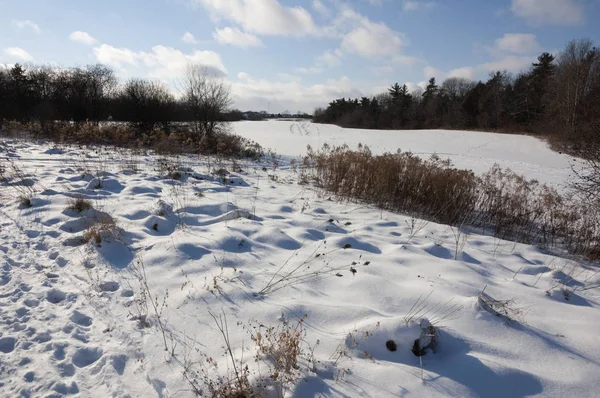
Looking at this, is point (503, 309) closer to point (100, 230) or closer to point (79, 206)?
point (100, 230)

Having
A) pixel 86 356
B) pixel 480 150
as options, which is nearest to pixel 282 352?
pixel 86 356

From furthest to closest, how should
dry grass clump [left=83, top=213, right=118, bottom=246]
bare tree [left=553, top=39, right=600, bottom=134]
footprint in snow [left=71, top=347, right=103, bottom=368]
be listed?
bare tree [left=553, top=39, right=600, bottom=134], dry grass clump [left=83, top=213, right=118, bottom=246], footprint in snow [left=71, top=347, right=103, bottom=368]

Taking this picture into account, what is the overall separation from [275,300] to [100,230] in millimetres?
2459

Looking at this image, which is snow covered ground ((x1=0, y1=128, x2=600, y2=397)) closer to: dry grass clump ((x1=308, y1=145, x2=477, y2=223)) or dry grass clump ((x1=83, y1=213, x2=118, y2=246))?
dry grass clump ((x1=83, y1=213, x2=118, y2=246))

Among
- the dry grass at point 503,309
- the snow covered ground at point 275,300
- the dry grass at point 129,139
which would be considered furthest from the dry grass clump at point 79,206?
the dry grass at point 129,139

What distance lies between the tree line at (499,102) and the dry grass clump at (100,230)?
1804cm

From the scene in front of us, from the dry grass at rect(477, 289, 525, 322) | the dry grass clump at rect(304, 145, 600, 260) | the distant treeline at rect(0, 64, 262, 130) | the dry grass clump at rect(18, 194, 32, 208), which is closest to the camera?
the dry grass at rect(477, 289, 525, 322)

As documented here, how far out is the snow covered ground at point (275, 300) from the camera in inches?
82.6

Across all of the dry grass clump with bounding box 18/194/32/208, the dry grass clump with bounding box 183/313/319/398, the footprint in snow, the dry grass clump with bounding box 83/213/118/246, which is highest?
the dry grass clump with bounding box 18/194/32/208

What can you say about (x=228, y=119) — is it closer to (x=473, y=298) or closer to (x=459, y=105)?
(x=473, y=298)

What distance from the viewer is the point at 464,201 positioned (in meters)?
6.52

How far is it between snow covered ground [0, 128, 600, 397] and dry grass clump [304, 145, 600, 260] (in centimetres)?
128

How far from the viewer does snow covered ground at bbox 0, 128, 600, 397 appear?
2098 mm

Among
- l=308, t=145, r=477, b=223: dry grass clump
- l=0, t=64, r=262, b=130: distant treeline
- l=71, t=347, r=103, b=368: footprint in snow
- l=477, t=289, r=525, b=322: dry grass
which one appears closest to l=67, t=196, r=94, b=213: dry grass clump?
l=71, t=347, r=103, b=368: footprint in snow
